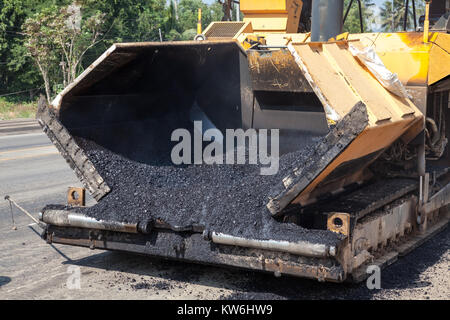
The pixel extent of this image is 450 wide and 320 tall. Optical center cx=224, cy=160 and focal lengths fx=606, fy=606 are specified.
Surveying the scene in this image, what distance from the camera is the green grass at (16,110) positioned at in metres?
28.1

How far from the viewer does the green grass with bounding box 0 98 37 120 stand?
28.1 meters

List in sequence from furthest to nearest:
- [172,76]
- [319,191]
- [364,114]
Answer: [172,76]
[319,191]
[364,114]

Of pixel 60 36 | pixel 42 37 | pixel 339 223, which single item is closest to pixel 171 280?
pixel 339 223

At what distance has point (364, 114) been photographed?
4.12 metres

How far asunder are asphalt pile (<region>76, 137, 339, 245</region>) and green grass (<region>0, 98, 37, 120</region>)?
23162 millimetres

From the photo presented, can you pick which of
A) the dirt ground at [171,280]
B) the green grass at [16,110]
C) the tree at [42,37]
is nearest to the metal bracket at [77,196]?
the dirt ground at [171,280]

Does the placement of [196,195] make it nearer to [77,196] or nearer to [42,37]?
[77,196]

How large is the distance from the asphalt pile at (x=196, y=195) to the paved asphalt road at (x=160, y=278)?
52 cm

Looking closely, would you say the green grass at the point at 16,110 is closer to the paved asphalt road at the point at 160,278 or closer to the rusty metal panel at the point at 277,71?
the paved asphalt road at the point at 160,278

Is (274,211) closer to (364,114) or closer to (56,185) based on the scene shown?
(364,114)

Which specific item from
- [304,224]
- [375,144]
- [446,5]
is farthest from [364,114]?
[446,5]

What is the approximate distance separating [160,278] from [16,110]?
2692cm

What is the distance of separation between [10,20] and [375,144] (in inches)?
1213

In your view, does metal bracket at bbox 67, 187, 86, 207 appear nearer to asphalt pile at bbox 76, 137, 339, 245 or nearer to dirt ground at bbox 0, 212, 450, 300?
asphalt pile at bbox 76, 137, 339, 245
